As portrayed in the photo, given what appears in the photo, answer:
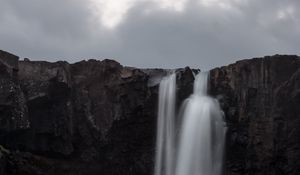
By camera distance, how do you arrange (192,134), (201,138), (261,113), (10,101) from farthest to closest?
1. (192,134)
2. (201,138)
3. (261,113)
4. (10,101)

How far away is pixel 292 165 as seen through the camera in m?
42.8

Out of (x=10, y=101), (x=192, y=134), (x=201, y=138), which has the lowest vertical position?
(x=201, y=138)

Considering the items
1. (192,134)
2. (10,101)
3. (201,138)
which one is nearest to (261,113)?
(201,138)

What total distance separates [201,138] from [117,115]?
17.4ft

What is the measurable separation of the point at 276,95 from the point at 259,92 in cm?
99

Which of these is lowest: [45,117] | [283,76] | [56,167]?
[56,167]

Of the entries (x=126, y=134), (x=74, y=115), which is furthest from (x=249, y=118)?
(x=74, y=115)

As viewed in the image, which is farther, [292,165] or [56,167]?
[56,167]

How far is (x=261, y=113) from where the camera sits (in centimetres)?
4403

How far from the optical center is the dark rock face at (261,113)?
4334 cm

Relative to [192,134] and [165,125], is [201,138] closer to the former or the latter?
[192,134]

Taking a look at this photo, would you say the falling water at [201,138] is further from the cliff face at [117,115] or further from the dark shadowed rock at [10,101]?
the dark shadowed rock at [10,101]

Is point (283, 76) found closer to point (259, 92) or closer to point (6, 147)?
point (259, 92)

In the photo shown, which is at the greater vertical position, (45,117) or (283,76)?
(283,76)
